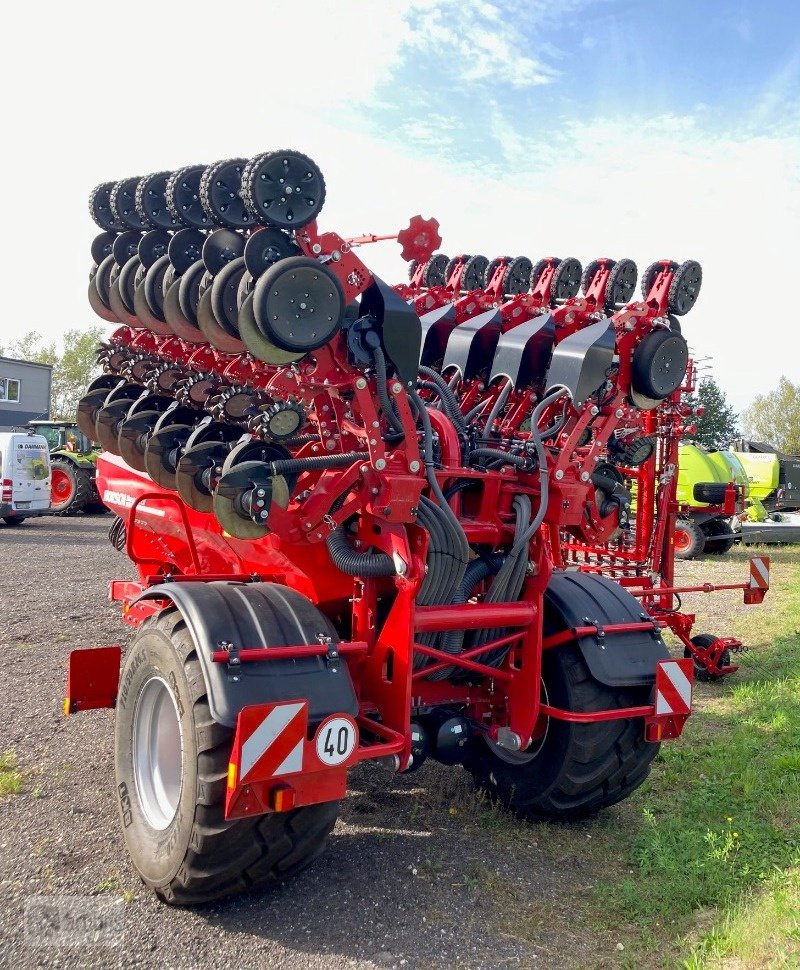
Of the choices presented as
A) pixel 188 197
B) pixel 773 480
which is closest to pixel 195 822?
pixel 188 197

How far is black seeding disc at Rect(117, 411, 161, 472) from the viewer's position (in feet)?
16.2

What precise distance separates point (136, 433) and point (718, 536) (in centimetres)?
1357

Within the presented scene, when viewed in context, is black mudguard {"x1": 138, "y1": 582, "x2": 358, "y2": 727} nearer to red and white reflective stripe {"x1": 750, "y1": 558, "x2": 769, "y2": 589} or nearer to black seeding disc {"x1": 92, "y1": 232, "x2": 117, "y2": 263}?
black seeding disc {"x1": 92, "y1": 232, "x2": 117, "y2": 263}

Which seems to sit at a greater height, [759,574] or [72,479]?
[759,574]

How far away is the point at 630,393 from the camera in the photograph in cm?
443

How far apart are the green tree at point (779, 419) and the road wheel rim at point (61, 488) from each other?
1586 inches

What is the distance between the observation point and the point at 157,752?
3.84 metres

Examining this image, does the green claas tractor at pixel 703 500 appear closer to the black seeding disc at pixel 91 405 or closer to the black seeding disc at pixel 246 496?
the black seeding disc at pixel 91 405

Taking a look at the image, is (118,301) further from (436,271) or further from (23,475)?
(23,475)

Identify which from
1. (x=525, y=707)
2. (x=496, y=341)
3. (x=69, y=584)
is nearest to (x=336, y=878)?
(x=525, y=707)

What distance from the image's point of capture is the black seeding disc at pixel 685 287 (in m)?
4.51

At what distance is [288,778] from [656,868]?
1.72 m

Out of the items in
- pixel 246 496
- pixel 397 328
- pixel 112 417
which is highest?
pixel 397 328

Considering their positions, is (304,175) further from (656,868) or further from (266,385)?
(656,868)
